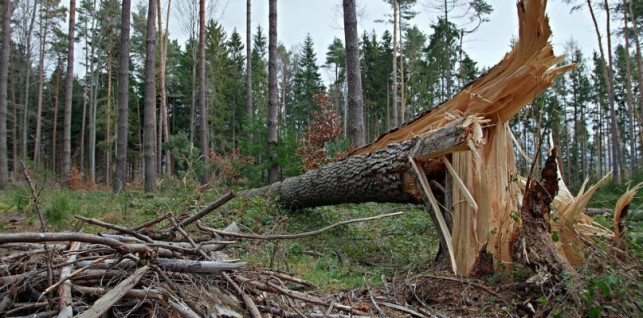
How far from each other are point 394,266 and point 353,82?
472cm

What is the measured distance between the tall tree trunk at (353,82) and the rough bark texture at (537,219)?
4983mm

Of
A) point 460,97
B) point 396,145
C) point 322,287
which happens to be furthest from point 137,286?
point 460,97

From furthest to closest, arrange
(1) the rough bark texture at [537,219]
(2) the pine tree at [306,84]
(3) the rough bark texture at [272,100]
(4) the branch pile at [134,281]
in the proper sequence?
(2) the pine tree at [306,84] → (3) the rough bark texture at [272,100] → (1) the rough bark texture at [537,219] → (4) the branch pile at [134,281]

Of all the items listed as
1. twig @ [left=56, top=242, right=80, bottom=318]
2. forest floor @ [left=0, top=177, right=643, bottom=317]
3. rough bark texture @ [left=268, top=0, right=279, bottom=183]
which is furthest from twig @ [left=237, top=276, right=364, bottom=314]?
rough bark texture @ [left=268, top=0, right=279, bottom=183]

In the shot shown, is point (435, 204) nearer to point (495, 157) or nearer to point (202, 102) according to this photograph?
point (495, 157)

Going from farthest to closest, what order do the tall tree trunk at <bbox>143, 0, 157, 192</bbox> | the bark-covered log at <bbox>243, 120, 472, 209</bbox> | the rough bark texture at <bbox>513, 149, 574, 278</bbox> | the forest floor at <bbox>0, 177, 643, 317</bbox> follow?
1. the tall tree trunk at <bbox>143, 0, 157, 192</bbox>
2. the bark-covered log at <bbox>243, 120, 472, 209</bbox>
3. the rough bark texture at <bbox>513, 149, 574, 278</bbox>
4. the forest floor at <bbox>0, 177, 643, 317</bbox>

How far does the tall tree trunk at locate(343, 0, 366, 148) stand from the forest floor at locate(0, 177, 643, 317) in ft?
5.51

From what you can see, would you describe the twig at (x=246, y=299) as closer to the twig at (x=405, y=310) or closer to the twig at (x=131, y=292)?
the twig at (x=131, y=292)

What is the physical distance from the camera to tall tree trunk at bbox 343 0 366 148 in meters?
7.98

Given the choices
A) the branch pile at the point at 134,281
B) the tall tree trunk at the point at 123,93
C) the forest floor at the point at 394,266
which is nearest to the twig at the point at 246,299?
the branch pile at the point at 134,281

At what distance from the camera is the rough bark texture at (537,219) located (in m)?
2.88

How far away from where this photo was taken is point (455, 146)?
3072mm

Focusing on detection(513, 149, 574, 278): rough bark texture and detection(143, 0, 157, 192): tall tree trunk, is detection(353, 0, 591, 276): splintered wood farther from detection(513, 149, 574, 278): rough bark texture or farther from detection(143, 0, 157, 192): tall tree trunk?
detection(143, 0, 157, 192): tall tree trunk

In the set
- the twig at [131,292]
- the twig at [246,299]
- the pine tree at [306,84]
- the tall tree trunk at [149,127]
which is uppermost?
the pine tree at [306,84]
